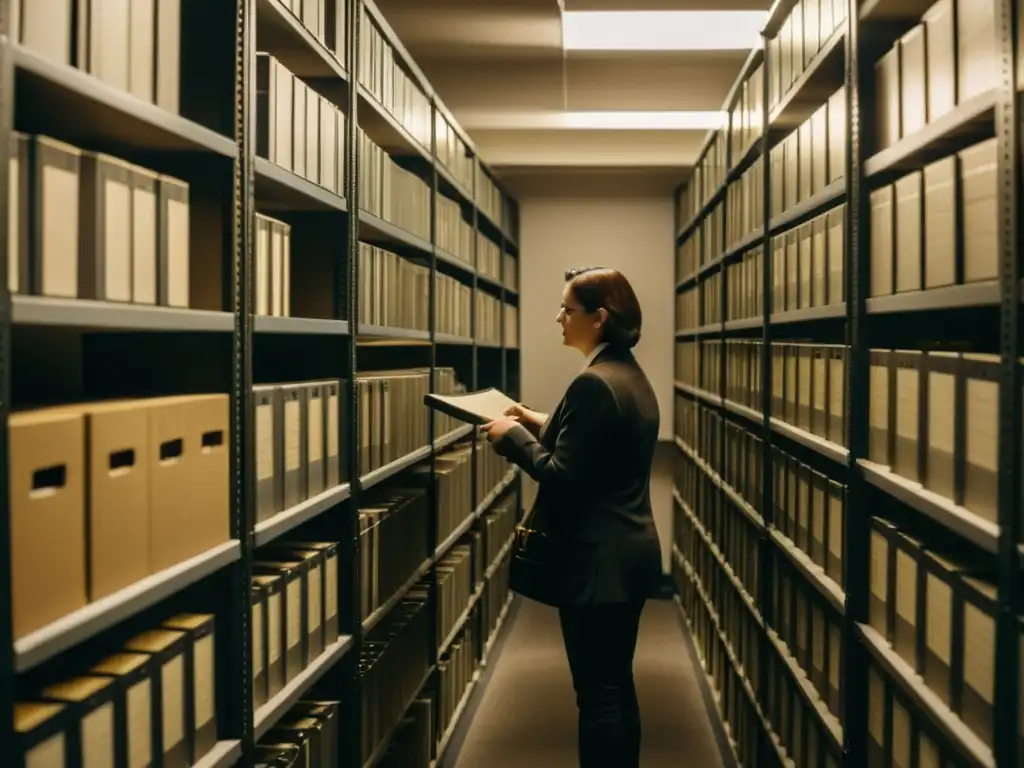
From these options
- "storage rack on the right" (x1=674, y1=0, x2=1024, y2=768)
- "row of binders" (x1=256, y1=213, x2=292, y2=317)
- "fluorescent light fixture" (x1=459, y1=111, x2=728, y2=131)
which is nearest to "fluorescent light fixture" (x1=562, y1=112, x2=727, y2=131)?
"fluorescent light fixture" (x1=459, y1=111, x2=728, y2=131)

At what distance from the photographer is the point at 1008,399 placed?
A: 129 cm

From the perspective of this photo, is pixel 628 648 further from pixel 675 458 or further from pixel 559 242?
pixel 559 242

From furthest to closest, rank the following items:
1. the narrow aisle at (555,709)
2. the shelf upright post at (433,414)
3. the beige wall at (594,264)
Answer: the beige wall at (594,264)
the narrow aisle at (555,709)
the shelf upright post at (433,414)

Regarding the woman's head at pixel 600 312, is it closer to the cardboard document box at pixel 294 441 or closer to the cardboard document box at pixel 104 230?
the cardboard document box at pixel 294 441

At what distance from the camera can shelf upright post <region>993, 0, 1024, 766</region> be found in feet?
4.17

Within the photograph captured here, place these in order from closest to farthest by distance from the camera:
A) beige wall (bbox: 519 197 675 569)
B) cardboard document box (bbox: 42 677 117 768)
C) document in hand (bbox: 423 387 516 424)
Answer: cardboard document box (bbox: 42 677 117 768) < document in hand (bbox: 423 387 516 424) < beige wall (bbox: 519 197 675 569)

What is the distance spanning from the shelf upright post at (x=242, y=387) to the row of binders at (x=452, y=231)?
1811 mm

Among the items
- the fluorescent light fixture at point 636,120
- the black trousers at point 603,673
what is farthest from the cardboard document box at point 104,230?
the fluorescent light fixture at point 636,120

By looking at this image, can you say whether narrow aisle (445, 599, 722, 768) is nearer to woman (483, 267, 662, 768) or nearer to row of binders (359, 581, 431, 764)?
row of binders (359, 581, 431, 764)

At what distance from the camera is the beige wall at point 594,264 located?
643cm

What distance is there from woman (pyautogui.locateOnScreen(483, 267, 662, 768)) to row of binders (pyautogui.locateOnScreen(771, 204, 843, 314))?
0.44 metres

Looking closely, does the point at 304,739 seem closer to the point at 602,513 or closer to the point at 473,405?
the point at 602,513

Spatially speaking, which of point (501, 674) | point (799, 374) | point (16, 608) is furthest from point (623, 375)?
point (501, 674)

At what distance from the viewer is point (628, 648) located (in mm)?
2494
